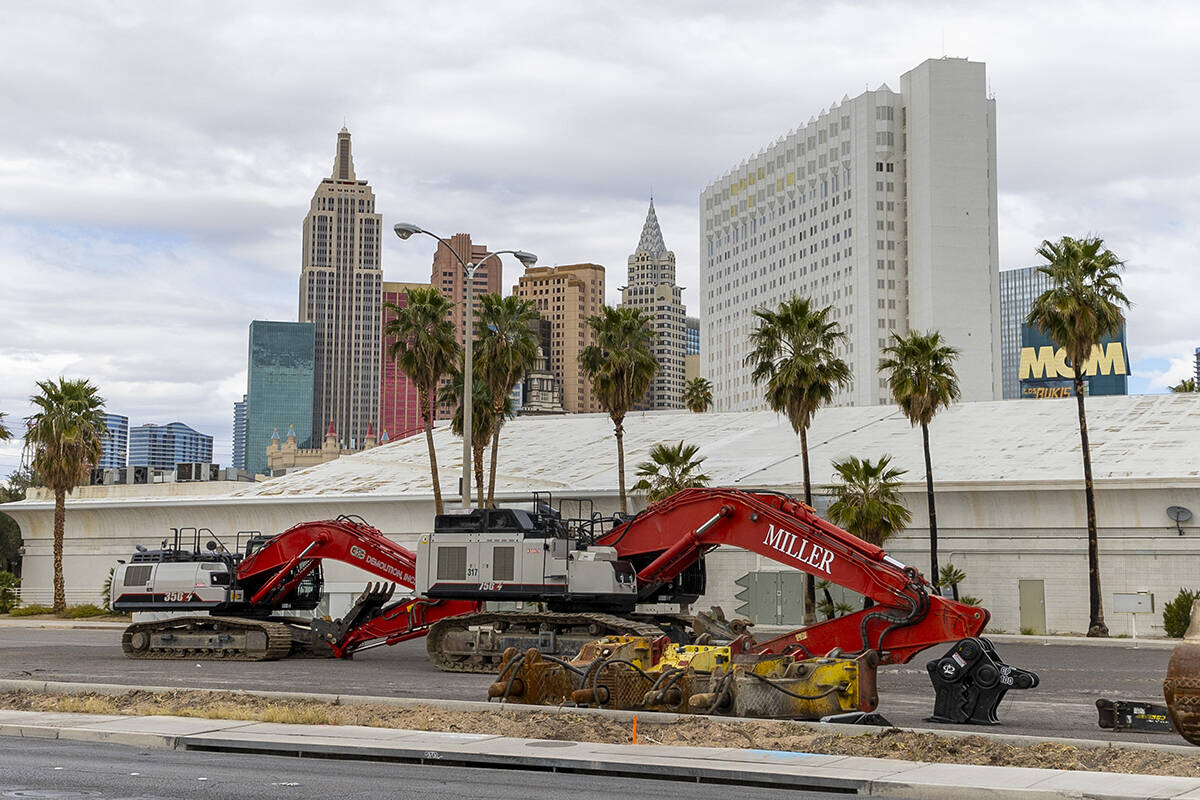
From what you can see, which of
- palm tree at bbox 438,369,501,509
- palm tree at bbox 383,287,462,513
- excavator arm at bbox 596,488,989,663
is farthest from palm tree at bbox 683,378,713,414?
excavator arm at bbox 596,488,989,663

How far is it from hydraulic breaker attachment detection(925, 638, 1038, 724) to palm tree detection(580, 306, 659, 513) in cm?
3252

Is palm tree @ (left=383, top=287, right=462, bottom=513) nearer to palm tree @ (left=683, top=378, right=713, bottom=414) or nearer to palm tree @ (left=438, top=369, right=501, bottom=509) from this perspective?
palm tree @ (left=438, top=369, right=501, bottom=509)

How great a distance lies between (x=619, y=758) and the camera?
14672mm

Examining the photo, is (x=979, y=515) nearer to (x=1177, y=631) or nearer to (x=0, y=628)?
(x=1177, y=631)

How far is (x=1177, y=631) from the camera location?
132 feet

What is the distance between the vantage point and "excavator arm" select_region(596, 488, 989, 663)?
20.3 m

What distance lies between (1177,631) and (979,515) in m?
7.68

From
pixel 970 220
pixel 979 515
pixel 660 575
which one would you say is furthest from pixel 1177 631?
pixel 970 220

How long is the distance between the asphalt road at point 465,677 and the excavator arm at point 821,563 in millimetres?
1249

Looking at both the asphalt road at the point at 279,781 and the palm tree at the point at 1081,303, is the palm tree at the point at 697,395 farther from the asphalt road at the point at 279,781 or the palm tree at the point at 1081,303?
the asphalt road at the point at 279,781

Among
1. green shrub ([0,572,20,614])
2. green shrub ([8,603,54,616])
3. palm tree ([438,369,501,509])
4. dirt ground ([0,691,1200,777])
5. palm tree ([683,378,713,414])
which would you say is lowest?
green shrub ([8,603,54,616])

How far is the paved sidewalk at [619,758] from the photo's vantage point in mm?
12539

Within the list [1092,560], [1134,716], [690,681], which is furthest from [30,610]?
[1134,716]

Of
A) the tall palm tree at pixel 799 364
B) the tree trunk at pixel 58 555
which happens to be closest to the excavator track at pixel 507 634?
the tall palm tree at pixel 799 364
